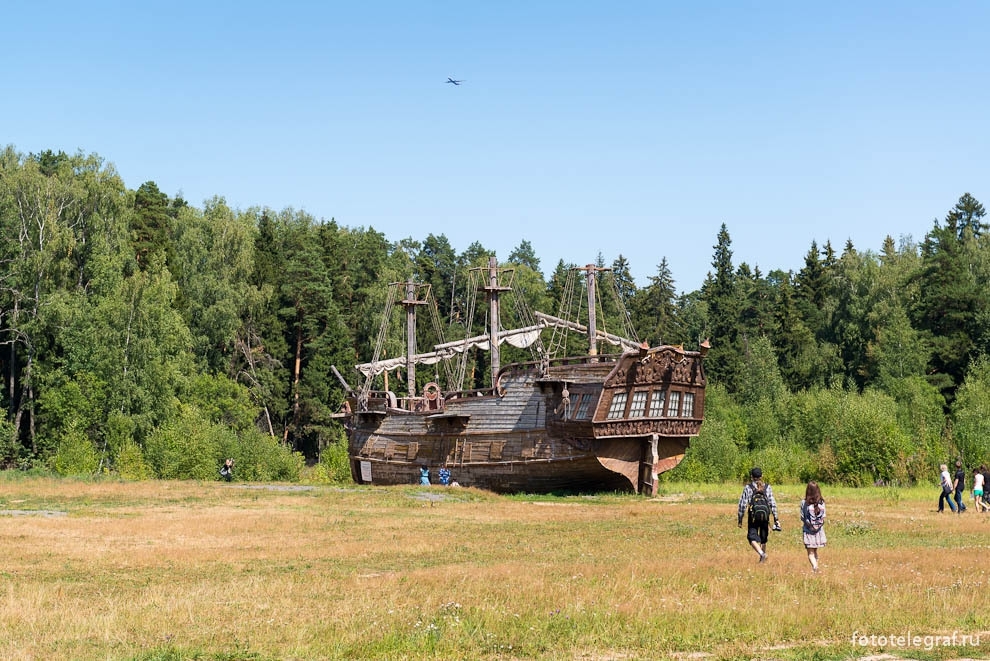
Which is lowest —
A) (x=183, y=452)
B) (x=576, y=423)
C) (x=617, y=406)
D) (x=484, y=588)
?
(x=484, y=588)

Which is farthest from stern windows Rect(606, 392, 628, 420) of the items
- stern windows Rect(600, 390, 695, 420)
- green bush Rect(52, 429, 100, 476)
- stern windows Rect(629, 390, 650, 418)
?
green bush Rect(52, 429, 100, 476)

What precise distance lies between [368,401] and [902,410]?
31535 mm

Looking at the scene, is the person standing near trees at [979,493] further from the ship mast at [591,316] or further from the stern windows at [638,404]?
the ship mast at [591,316]

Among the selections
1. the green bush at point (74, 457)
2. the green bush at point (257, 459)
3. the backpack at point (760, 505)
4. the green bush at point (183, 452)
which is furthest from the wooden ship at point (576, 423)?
the backpack at point (760, 505)

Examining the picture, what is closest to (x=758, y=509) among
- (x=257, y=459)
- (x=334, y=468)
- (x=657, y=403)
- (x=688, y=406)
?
(x=657, y=403)

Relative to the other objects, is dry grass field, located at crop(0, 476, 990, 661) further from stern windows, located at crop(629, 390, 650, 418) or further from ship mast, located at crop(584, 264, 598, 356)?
ship mast, located at crop(584, 264, 598, 356)

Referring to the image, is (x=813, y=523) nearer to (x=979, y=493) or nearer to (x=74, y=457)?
(x=979, y=493)

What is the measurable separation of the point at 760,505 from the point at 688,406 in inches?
1038

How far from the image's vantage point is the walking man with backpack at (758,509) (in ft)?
62.2

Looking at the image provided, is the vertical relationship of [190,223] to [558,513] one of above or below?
above

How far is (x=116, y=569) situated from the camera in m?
20.5

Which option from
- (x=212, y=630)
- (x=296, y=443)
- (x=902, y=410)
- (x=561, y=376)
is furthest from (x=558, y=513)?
(x=296, y=443)

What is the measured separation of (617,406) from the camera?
4303 cm

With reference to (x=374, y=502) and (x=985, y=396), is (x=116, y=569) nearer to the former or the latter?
(x=374, y=502)
